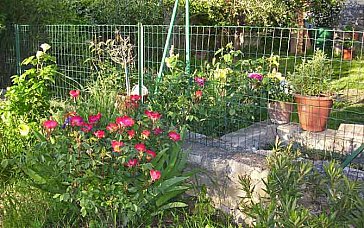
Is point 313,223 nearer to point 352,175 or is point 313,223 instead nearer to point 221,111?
point 352,175

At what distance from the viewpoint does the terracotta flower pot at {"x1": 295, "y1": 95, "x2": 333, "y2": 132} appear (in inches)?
153

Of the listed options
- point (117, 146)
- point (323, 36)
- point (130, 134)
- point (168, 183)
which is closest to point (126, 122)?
point (130, 134)

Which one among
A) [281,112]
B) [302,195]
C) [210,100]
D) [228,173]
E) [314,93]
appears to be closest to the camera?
[302,195]

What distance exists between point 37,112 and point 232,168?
7.05 feet

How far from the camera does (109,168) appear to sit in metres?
2.45

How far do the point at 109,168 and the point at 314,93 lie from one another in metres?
2.34

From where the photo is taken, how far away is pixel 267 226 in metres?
1.92

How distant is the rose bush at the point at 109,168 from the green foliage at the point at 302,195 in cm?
57

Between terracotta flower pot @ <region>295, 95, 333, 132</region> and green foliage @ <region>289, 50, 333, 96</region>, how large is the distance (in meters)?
0.11

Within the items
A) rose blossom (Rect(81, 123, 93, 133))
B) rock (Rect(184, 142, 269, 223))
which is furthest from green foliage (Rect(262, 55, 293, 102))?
rose blossom (Rect(81, 123, 93, 133))

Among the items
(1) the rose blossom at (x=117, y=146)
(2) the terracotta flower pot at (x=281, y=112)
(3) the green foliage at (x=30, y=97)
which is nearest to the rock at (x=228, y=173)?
(1) the rose blossom at (x=117, y=146)

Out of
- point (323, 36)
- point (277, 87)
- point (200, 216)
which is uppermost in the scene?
point (323, 36)

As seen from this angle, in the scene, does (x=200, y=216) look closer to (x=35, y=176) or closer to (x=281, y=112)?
(x=35, y=176)

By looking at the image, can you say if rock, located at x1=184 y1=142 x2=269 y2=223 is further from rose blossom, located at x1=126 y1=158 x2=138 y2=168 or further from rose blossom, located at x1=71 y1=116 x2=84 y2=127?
rose blossom, located at x1=71 y1=116 x2=84 y2=127
